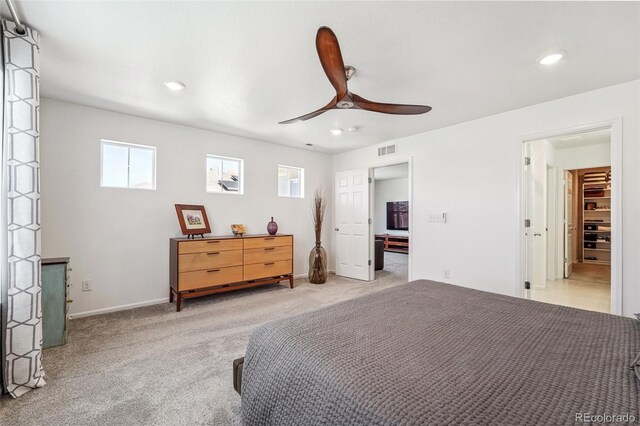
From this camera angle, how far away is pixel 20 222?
182 centimetres

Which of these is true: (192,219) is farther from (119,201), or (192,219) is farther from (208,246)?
(119,201)

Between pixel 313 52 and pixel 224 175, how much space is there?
271 cm

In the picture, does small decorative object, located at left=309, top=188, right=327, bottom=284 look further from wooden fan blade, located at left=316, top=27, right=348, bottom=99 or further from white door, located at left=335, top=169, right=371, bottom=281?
wooden fan blade, located at left=316, top=27, right=348, bottom=99

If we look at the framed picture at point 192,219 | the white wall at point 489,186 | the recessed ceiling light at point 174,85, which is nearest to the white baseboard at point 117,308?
the framed picture at point 192,219

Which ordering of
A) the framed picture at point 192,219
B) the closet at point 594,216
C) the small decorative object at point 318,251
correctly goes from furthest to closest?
1. the closet at point 594,216
2. the small decorative object at point 318,251
3. the framed picture at point 192,219

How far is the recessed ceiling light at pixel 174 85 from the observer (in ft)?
8.48

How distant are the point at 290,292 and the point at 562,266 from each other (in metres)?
4.81

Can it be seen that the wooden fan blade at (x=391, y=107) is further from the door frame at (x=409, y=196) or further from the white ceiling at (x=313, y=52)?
the door frame at (x=409, y=196)

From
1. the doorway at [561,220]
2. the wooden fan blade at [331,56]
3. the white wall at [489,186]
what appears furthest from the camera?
the doorway at [561,220]

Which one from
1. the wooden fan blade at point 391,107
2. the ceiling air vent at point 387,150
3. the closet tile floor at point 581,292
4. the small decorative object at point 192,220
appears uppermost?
the ceiling air vent at point 387,150

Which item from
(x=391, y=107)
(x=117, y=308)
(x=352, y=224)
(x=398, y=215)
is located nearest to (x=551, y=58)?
(x=391, y=107)

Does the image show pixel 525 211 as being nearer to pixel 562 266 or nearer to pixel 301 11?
pixel 562 266

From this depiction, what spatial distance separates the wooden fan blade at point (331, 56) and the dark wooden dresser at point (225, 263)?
102 inches

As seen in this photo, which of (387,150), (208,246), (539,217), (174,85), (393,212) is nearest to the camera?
(174,85)
